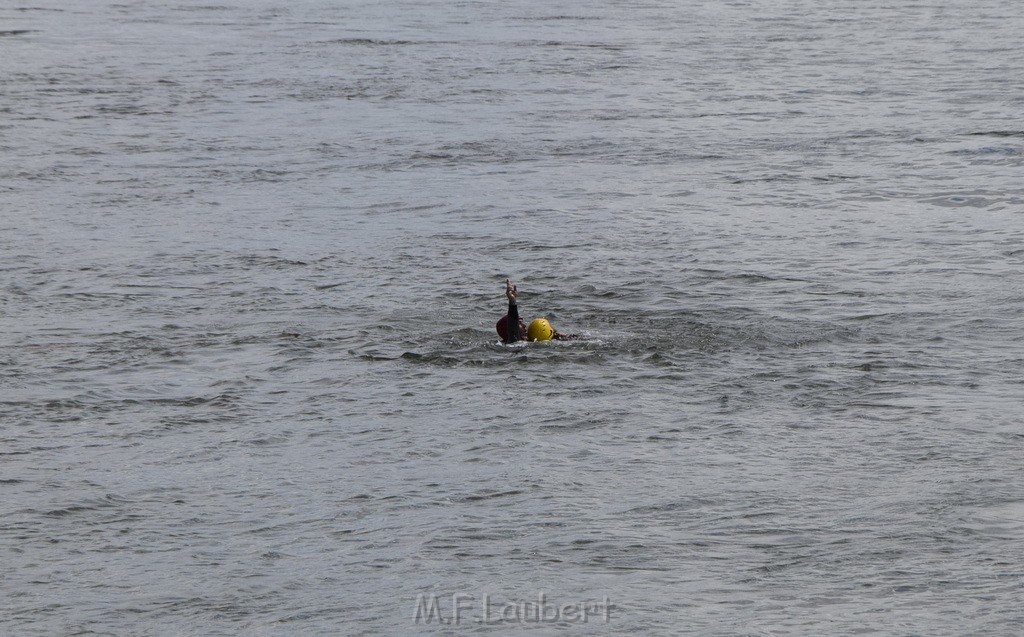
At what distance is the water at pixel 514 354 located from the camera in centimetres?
1616

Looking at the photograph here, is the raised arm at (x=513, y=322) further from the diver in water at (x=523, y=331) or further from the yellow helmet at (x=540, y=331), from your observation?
the yellow helmet at (x=540, y=331)

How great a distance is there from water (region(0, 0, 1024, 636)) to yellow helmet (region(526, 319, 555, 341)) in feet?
1.30

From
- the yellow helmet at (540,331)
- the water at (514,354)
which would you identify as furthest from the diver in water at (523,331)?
the water at (514,354)

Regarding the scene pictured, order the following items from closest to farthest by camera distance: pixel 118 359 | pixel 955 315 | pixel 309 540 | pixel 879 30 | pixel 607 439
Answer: pixel 309 540 < pixel 607 439 < pixel 118 359 < pixel 955 315 < pixel 879 30

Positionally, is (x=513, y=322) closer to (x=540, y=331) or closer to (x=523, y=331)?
(x=540, y=331)

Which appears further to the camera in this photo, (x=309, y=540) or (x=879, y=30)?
(x=879, y=30)

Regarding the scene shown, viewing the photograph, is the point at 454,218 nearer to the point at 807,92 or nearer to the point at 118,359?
the point at 118,359

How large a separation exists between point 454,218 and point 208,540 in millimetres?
14321

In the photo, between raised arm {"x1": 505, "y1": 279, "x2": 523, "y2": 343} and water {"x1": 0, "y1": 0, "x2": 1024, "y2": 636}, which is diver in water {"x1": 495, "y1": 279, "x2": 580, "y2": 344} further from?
water {"x1": 0, "y1": 0, "x2": 1024, "y2": 636}

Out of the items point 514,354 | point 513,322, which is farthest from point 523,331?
point 513,322

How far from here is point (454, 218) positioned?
100 ft

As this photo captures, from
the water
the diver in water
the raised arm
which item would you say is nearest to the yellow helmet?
the diver in water

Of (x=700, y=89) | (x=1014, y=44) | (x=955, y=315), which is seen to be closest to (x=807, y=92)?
(x=700, y=89)

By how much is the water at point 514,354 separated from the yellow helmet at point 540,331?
0.40m
